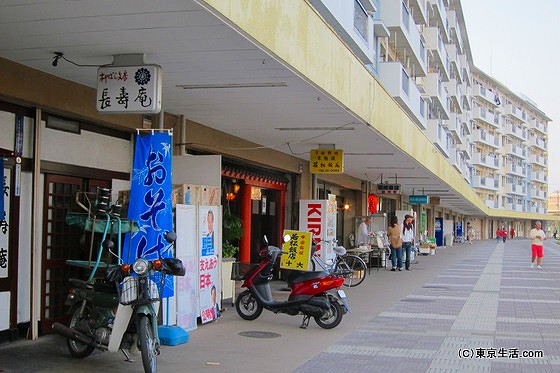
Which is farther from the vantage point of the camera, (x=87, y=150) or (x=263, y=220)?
(x=263, y=220)

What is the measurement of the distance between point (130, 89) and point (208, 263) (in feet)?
11.1

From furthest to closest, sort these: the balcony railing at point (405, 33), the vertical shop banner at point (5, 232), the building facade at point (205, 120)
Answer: the balcony railing at point (405, 33) < the vertical shop banner at point (5, 232) < the building facade at point (205, 120)

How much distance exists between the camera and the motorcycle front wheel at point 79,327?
7472mm

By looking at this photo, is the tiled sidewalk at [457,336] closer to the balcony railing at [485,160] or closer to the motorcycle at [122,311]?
the motorcycle at [122,311]

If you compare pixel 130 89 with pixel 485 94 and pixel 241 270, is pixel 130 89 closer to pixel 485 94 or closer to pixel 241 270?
pixel 241 270

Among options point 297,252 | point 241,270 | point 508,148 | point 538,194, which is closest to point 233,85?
point 241,270

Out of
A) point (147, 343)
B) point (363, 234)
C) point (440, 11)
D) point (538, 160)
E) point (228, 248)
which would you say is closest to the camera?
point (147, 343)

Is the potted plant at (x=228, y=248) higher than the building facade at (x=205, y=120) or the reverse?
the reverse

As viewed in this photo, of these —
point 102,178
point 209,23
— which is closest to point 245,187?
point 102,178

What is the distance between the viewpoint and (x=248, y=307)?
1062cm

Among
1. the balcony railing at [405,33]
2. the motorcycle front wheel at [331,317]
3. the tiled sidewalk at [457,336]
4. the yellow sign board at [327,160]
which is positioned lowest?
the tiled sidewalk at [457,336]

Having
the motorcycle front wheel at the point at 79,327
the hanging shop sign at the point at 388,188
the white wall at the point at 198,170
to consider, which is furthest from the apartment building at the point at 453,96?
the motorcycle front wheel at the point at 79,327

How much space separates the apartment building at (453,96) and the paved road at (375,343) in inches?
321

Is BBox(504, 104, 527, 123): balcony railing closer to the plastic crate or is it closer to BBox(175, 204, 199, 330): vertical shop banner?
the plastic crate
